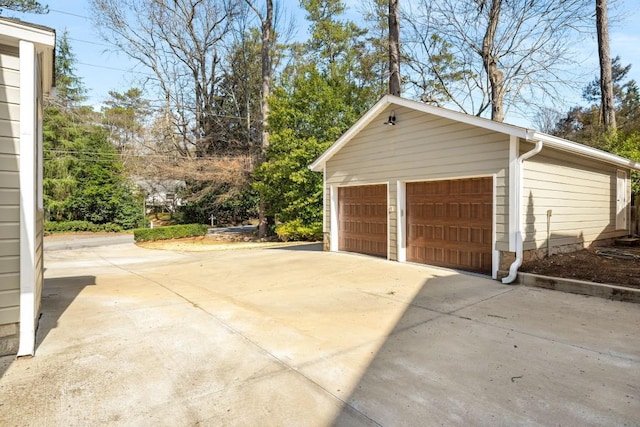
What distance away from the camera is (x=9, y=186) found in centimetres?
318

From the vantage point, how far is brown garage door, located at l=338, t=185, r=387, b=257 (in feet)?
28.5

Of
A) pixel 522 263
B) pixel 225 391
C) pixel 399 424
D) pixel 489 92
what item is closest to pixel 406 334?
pixel 399 424

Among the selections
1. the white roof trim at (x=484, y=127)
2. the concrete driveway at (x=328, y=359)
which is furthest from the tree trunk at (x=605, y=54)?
the concrete driveway at (x=328, y=359)

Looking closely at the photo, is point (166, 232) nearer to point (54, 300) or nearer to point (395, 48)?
point (54, 300)

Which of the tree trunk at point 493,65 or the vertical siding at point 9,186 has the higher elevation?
the tree trunk at point 493,65

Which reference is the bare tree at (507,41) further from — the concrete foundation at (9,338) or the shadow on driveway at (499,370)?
the concrete foundation at (9,338)

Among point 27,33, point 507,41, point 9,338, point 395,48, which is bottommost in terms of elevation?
point 9,338

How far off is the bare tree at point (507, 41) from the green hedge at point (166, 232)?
13.0m

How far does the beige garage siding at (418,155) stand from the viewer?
626 centimetres

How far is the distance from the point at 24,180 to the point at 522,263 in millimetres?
6800

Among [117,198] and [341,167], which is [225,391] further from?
[117,198]

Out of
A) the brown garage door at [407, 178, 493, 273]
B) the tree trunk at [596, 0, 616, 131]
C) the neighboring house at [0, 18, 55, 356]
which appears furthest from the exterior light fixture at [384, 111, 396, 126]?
the tree trunk at [596, 0, 616, 131]

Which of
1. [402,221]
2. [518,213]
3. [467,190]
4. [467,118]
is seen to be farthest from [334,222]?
[518,213]

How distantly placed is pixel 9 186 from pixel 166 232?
14.5m
